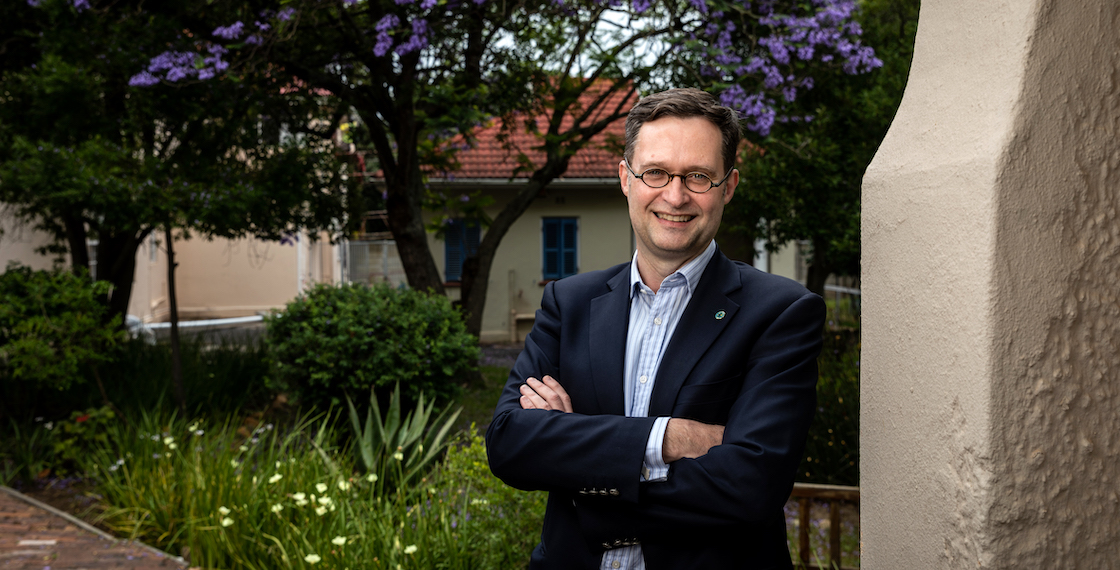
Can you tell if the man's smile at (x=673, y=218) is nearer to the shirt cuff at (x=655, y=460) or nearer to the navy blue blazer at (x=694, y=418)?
the navy blue blazer at (x=694, y=418)

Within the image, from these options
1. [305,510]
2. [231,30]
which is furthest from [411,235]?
[305,510]

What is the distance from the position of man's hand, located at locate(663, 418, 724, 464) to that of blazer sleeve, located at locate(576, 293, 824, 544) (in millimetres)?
29

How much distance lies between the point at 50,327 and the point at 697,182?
569 centimetres

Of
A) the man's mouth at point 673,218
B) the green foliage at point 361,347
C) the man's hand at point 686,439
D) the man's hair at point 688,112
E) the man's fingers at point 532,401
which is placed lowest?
the green foliage at point 361,347

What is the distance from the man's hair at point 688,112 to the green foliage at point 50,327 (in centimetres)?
539

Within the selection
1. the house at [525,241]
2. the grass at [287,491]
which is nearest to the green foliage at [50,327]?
the grass at [287,491]

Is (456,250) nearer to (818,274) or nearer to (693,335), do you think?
(818,274)

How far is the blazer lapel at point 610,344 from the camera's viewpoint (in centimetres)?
192

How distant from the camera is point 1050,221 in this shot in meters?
1.29

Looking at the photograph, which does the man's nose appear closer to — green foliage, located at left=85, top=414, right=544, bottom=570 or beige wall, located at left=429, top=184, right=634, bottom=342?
green foliage, located at left=85, top=414, right=544, bottom=570

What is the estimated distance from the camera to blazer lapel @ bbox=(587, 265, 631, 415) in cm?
192

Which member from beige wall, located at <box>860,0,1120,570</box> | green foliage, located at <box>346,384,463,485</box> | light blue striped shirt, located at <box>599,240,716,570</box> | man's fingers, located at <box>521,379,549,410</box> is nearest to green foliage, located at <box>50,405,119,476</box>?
green foliage, located at <box>346,384,463,485</box>

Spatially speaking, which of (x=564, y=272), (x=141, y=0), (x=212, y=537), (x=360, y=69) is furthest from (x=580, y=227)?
(x=212, y=537)

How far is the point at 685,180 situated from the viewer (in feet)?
5.92
